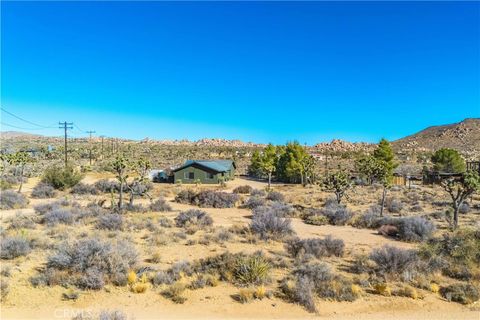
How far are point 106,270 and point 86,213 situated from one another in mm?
10587

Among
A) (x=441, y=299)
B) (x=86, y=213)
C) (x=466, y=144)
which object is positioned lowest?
(x=441, y=299)

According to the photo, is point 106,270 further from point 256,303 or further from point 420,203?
point 420,203

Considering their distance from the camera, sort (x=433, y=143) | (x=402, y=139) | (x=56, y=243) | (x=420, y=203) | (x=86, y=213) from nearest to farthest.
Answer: (x=56, y=243) → (x=86, y=213) → (x=420, y=203) → (x=433, y=143) → (x=402, y=139)

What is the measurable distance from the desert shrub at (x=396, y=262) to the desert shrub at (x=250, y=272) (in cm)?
387

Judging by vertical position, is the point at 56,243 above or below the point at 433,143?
below

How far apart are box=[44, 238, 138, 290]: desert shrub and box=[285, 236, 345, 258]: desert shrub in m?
6.13

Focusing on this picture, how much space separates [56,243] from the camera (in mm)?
14445

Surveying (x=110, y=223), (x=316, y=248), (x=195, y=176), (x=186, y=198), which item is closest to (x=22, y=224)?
(x=110, y=223)

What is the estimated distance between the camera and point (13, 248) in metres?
12.9

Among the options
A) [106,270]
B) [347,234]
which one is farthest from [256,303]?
[347,234]

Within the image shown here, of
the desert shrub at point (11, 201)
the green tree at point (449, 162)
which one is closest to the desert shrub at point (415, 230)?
the desert shrub at point (11, 201)

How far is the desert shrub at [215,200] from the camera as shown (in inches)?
1068

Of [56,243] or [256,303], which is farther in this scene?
[56,243]

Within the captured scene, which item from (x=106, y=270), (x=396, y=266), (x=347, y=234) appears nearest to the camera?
(x=106, y=270)
